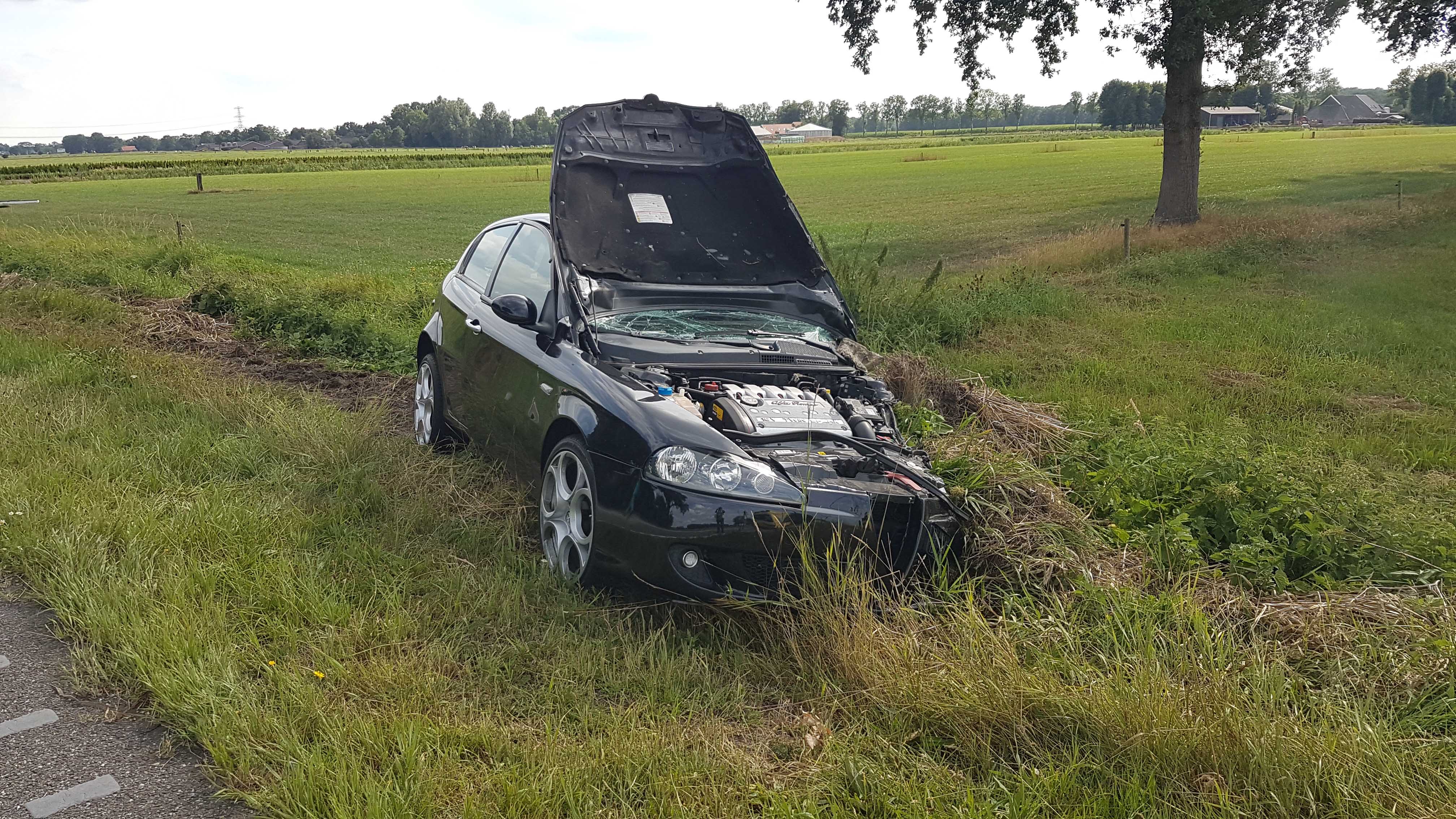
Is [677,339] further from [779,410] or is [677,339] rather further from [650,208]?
[650,208]

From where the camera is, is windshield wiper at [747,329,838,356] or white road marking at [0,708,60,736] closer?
white road marking at [0,708,60,736]

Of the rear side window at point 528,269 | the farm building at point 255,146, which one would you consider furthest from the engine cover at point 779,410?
the farm building at point 255,146

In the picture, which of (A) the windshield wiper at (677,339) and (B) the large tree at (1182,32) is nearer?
(A) the windshield wiper at (677,339)

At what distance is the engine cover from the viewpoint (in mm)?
4391

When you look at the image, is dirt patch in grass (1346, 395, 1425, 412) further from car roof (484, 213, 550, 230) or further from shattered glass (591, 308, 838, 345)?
car roof (484, 213, 550, 230)

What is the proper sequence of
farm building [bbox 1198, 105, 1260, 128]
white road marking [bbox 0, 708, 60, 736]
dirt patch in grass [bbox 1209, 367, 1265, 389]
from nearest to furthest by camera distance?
white road marking [bbox 0, 708, 60, 736], dirt patch in grass [bbox 1209, 367, 1265, 389], farm building [bbox 1198, 105, 1260, 128]

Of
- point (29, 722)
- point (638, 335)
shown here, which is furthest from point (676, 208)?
point (29, 722)

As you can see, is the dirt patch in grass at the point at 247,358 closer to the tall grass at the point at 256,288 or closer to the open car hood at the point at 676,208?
the tall grass at the point at 256,288

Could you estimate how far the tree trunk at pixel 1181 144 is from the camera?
774 inches

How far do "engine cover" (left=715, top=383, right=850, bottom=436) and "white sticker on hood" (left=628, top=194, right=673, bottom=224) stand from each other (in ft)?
4.64

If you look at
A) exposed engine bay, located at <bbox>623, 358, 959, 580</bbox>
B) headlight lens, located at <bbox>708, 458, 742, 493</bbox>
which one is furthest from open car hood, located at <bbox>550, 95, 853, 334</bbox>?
headlight lens, located at <bbox>708, 458, 742, 493</bbox>

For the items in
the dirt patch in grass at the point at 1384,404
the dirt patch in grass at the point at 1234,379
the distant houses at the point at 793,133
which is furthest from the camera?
the distant houses at the point at 793,133

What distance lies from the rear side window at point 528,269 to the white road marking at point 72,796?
2938mm

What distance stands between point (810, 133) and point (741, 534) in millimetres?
192712
